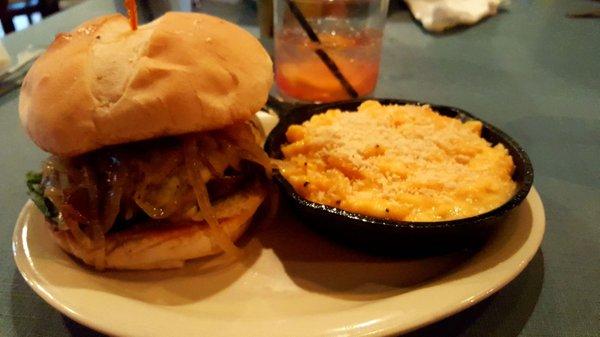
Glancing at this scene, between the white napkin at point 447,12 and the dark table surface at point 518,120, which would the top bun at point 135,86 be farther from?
the white napkin at point 447,12

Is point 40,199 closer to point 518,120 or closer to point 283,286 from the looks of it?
point 283,286

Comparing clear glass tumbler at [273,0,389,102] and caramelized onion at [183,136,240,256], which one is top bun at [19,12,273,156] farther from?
clear glass tumbler at [273,0,389,102]

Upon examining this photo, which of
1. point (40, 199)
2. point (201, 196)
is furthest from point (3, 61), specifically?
point (201, 196)

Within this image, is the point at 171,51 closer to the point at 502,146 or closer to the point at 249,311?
the point at 249,311

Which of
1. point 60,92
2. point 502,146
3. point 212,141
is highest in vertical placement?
point 60,92

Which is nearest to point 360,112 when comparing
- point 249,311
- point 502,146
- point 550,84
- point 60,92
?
point 502,146
